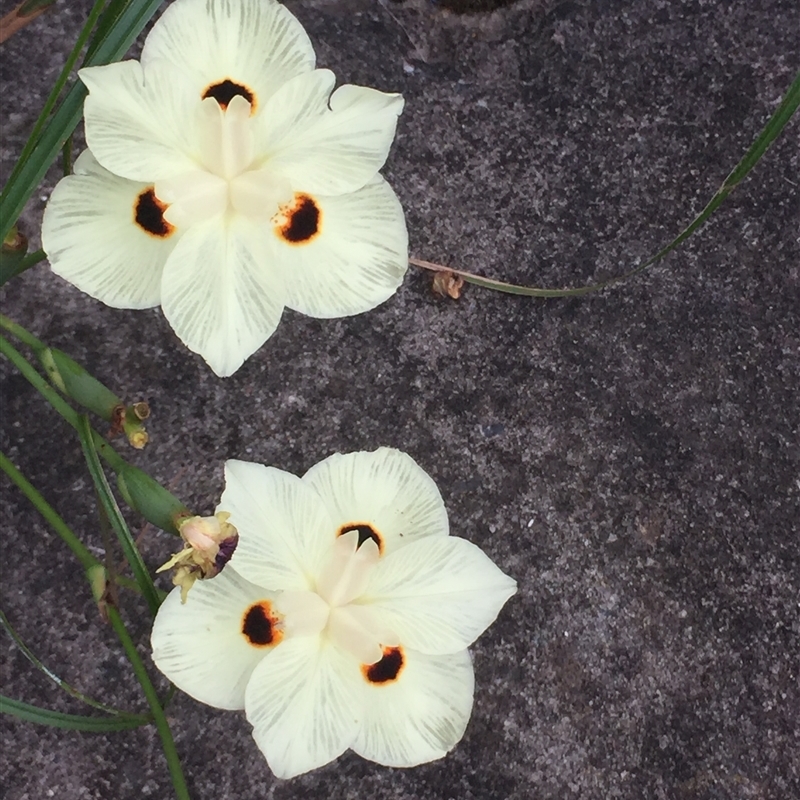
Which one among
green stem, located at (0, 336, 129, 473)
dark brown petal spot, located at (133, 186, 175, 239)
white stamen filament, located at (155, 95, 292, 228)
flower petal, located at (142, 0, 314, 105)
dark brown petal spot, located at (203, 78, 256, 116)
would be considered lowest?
green stem, located at (0, 336, 129, 473)

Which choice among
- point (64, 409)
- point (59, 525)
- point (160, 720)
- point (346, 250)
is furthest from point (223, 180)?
point (160, 720)

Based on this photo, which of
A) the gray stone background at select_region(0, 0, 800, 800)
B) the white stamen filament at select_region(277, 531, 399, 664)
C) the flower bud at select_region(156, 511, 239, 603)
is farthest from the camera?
the gray stone background at select_region(0, 0, 800, 800)

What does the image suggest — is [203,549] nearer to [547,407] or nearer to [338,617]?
[338,617]

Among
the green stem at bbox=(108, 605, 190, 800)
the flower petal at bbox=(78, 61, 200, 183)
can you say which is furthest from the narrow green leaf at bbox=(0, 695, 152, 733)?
the flower petal at bbox=(78, 61, 200, 183)

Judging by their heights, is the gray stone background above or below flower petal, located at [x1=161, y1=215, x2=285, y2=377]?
below

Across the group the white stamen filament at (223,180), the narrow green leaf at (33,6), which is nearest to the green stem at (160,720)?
the white stamen filament at (223,180)

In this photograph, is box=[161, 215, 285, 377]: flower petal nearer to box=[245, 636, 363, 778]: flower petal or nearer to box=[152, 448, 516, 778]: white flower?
box=[152, 448, 516, 778]: white flower

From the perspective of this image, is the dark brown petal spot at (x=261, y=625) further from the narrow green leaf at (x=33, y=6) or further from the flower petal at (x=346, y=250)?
the narrow green leaf at (x=33, y=6)
